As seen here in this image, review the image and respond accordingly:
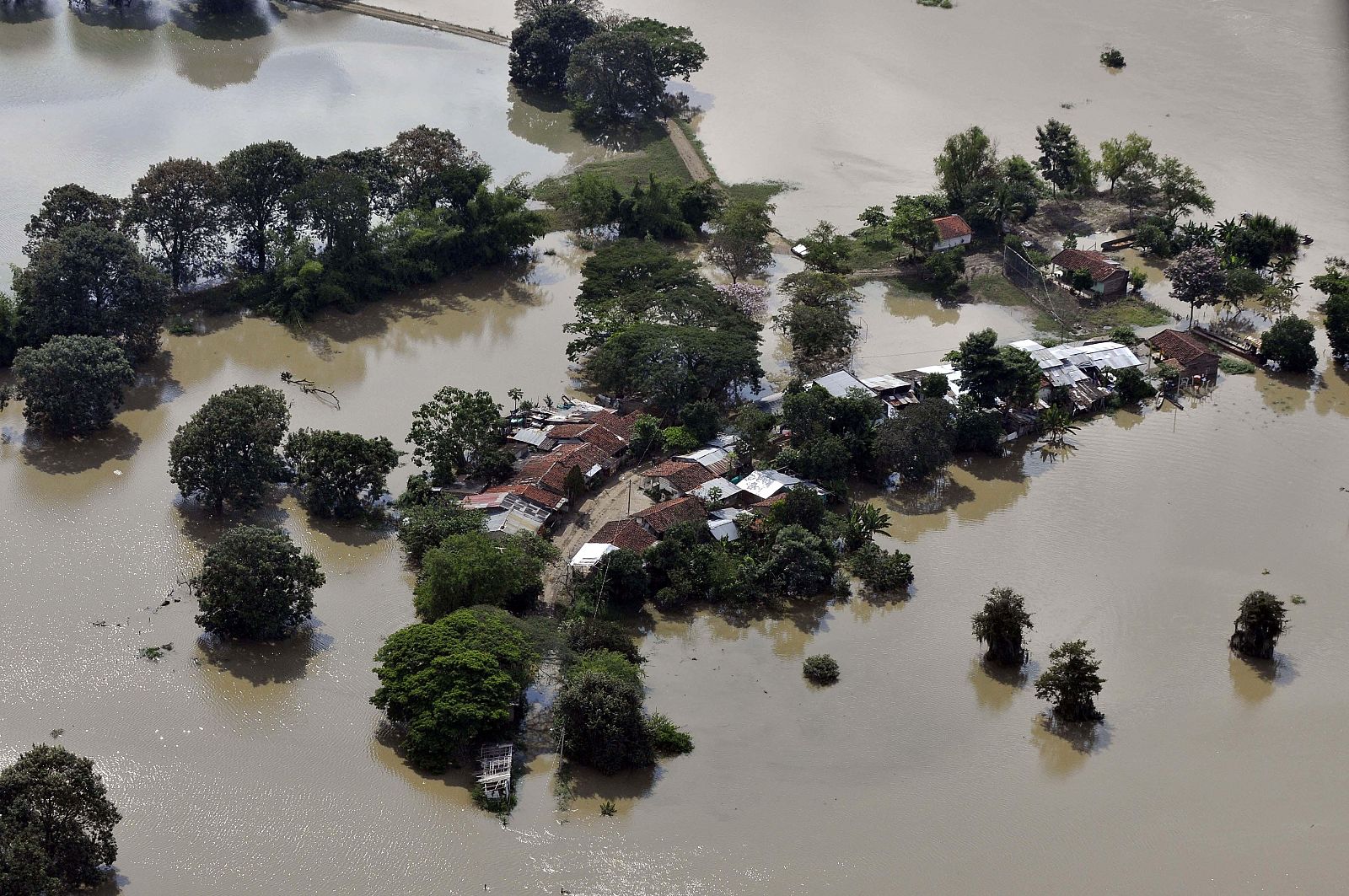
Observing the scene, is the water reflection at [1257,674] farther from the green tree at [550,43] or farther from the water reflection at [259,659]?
the green tree at [550,43]

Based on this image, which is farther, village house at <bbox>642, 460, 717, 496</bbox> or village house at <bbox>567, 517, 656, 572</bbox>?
village house at <bbox>642, 460, 717, 496</bbox>

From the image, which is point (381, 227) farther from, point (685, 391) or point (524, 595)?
point (524, 595)

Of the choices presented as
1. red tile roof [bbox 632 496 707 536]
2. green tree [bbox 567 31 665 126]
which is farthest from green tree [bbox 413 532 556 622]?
green tree [bbox 567 31 665 126]

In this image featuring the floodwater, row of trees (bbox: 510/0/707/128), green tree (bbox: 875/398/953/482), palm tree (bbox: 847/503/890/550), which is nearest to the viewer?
the floodwater

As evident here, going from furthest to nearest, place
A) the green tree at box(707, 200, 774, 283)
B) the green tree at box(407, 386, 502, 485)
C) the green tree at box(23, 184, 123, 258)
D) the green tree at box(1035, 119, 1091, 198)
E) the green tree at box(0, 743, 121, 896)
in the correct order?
the green tree at box(1035, 119, 1091, 198) → the green tree at box(707, 200, 774, 283) → the green tree at box(23, 184, 123, 258) → the green tree at box(407, 386, 502, 485) → the green tree at box(0, 743, 121, 896)

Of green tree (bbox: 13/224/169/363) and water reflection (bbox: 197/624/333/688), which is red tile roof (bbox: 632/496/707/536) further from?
green tree (bbox: 13/224/169/363)

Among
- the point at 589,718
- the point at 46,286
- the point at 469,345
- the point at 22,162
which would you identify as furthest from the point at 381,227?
the point at 589,718

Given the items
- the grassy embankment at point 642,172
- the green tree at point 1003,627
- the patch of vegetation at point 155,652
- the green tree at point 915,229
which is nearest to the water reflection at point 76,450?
A: the patch of vegetation at point 155,652

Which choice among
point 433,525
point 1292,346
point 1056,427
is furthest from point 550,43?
point 433,525
